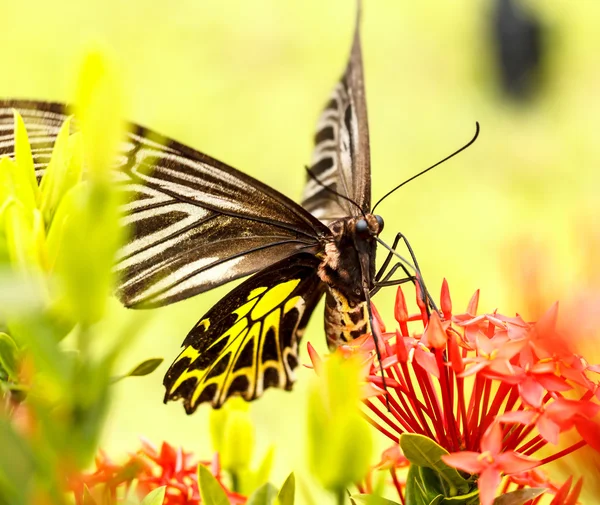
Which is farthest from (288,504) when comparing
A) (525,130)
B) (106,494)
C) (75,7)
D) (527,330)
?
(75,7)

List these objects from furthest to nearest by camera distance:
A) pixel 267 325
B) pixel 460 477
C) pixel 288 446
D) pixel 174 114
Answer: pixel 174 114, pixel 288 446, pixel 267 325, pixel 460 477

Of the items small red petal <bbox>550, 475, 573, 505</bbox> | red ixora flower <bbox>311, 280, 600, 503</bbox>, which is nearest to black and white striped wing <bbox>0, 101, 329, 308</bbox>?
red ixora flower <bbox>311, 280, 600, 503</bbox>

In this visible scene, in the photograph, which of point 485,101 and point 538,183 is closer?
point 538,183

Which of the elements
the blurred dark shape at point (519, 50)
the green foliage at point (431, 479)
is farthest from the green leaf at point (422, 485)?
the blurred dark shape at point (519, 50)

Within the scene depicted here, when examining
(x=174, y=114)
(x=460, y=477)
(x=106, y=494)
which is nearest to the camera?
(x=106, y=494)

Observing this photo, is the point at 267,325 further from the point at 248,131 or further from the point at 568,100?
the point at 568,100

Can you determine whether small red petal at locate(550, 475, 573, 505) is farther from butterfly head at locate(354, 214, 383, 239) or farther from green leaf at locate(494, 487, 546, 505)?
butterfly head at locate(354, 214, 383, 239)
